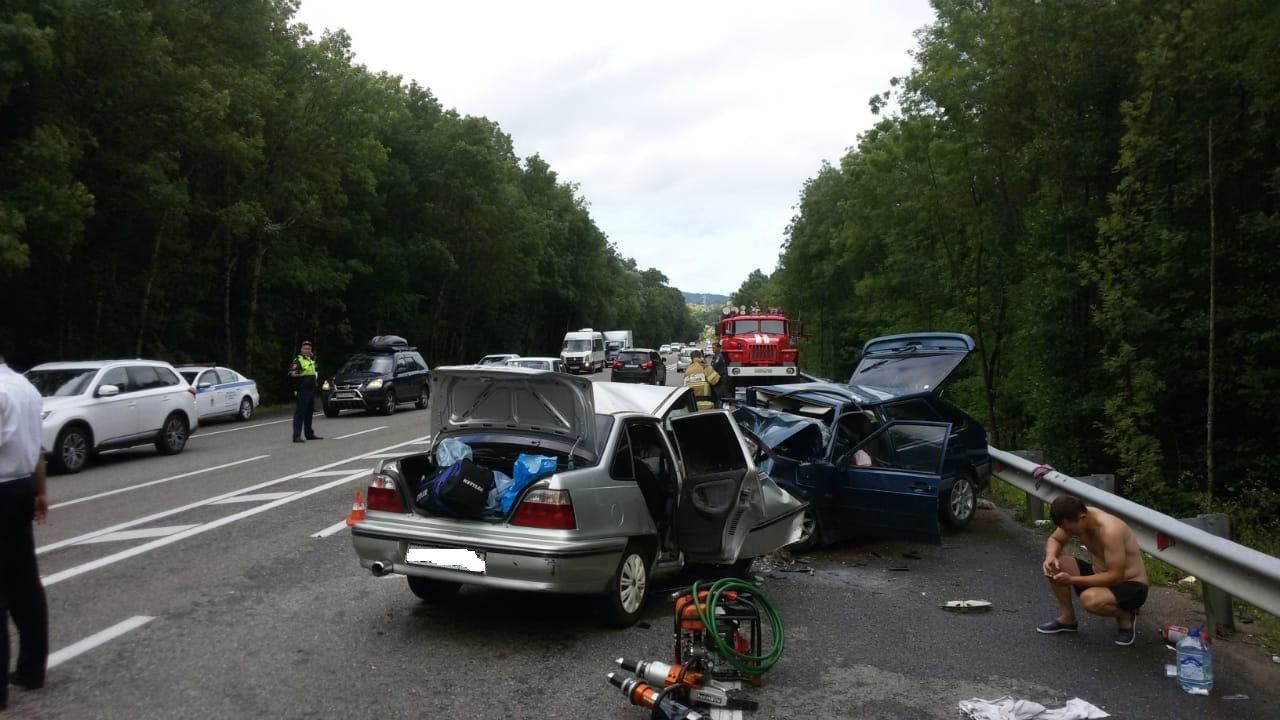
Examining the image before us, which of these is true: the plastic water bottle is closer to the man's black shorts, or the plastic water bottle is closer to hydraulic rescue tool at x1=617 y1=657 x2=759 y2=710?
the man's black shorts

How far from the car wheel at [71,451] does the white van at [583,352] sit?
1484 inches

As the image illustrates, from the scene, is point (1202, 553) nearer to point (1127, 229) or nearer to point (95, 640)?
point (95, 640)

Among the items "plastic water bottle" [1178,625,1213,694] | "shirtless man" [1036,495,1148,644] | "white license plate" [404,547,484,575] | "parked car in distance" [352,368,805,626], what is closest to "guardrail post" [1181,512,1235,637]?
"shirtless man" [1036,495,1148,644]

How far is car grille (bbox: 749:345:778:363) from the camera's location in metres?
29.7

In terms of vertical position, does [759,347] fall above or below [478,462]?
above

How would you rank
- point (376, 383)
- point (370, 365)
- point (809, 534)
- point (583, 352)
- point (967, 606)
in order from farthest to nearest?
point (583, 352) → point (370, 365) → point (376, 383) → point (809, 534) → point (967, 606)

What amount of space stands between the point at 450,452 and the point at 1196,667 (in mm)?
4686

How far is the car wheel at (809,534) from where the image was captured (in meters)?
8.48

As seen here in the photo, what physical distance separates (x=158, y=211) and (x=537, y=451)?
71.1ft

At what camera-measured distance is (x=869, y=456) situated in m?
8.68

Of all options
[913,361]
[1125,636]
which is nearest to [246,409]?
[913,361]

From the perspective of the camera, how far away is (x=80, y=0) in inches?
778

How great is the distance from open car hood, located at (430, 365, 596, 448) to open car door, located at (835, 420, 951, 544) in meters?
3.24

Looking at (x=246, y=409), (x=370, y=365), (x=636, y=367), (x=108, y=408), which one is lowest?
(x=246, y=409)
